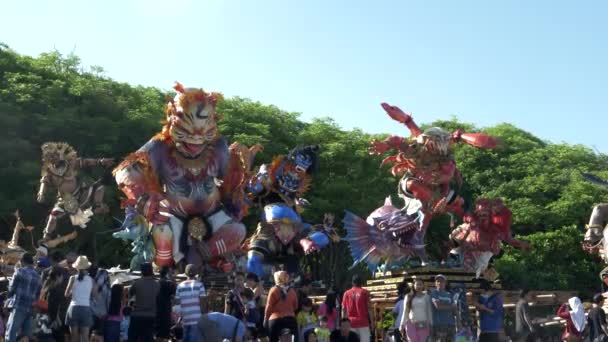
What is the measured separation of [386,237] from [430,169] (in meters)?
1.76

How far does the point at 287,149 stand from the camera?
38.3 m

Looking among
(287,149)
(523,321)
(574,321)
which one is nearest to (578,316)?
(574,321)

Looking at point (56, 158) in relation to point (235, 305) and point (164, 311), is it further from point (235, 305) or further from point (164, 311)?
point (164, 311)

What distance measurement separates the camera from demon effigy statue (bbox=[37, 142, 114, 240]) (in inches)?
835

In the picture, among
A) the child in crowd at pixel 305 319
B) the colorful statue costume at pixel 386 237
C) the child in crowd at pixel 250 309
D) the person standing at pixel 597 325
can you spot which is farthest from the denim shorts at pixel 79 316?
the colorful statue costume at pixel 386 237

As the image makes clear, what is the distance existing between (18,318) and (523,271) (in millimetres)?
25367

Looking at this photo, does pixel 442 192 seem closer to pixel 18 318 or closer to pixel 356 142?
pixel 18 318

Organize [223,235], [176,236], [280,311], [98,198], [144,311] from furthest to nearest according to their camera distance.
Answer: [98,198] < [223,235] < [176,236] < [280,311] < [144,311]

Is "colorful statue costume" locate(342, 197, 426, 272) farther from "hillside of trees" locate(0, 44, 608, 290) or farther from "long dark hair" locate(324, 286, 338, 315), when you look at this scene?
"hillside of trees" locate(0, 44, 608, 290)

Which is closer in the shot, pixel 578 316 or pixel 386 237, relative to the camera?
pixel 578 316

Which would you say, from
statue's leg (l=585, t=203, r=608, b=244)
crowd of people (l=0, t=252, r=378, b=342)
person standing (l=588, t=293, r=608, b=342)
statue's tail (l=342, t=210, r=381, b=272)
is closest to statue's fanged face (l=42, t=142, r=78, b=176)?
statue's tail (l=342, t=210, r=381, b=272)

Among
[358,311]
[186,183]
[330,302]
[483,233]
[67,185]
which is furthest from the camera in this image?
[67,185]

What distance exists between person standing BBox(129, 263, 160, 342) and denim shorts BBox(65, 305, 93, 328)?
27.3 inches

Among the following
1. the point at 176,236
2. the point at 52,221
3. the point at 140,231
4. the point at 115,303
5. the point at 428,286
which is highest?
the point at 52,221
